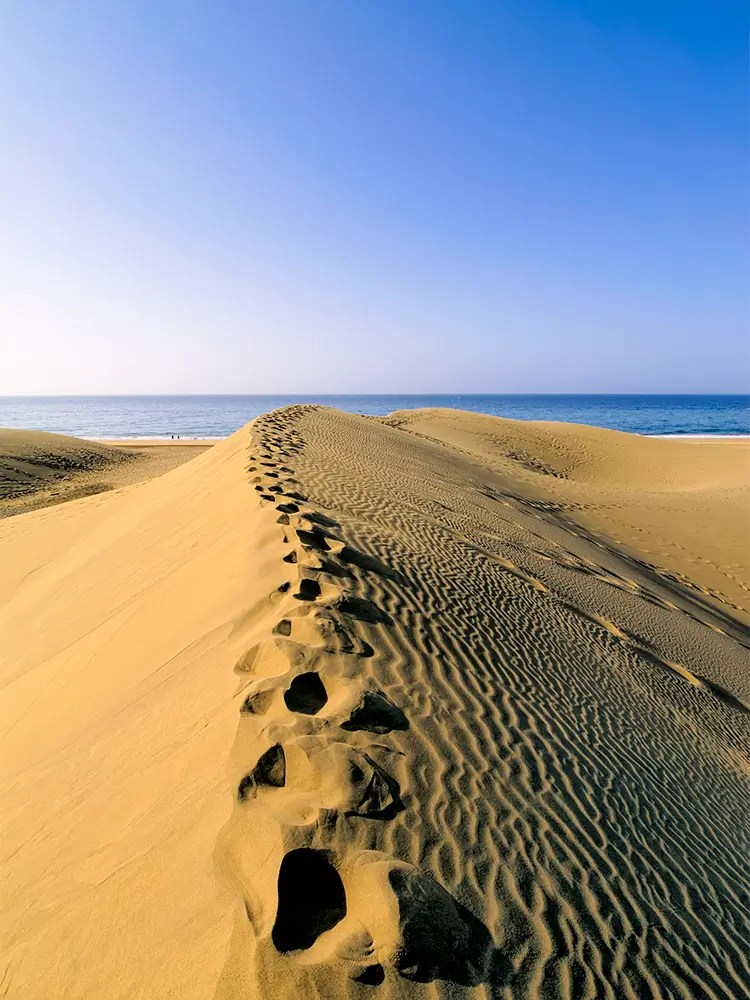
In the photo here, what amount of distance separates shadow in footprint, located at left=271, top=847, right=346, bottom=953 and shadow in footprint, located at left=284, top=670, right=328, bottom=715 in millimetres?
795

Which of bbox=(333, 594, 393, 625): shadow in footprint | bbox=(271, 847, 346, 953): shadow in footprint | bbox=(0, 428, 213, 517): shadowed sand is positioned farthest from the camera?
bbox=(0, 428, 213, 517): shadowed sand

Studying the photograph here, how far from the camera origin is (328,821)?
2213 millimetres

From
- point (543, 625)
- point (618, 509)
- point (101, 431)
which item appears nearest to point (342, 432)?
point (618, 509)

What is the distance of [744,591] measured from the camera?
10836 millimetres

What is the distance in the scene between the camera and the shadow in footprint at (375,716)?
2804mm

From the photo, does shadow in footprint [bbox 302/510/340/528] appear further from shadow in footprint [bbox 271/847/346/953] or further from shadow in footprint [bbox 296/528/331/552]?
shadow in footprint [bbox 271/847/346/953]

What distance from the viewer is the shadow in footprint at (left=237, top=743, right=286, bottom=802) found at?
91.8 inches

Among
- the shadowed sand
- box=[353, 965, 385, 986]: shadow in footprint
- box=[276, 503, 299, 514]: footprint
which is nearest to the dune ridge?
box=[353, 965, 385, 986]: shadow in footprint

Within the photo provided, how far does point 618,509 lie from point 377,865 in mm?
13878

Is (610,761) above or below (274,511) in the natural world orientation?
below

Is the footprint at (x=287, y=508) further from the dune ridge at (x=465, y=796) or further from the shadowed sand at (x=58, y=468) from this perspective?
the shadowed sand at (x=58, y=468)

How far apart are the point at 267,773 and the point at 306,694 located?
0.58 m

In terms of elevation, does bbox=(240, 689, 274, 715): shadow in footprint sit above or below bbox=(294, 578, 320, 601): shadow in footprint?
below

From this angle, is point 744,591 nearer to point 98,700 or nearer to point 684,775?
point 684,775
